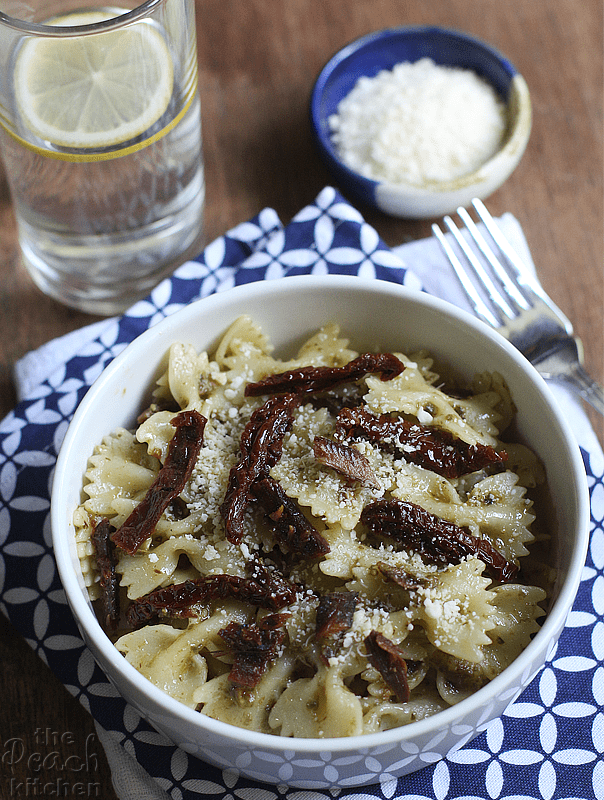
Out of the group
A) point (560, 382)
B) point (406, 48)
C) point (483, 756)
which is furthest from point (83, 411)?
point (406, 48)

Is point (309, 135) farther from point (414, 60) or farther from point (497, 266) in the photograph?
point (497, 266)

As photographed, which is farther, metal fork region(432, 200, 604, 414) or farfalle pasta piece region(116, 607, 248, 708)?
metal fork region(432, 200, 604, 414)

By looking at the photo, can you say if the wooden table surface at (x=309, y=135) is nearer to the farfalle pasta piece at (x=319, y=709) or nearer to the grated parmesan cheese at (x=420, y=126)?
the grated parmesan cheese at (x=420, y=126)

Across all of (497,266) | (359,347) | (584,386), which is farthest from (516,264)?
(359,347)

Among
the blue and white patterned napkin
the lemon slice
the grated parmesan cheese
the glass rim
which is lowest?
the blue and white patterned napkin

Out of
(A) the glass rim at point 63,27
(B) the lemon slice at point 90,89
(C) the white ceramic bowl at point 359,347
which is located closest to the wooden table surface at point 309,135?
(B) the lemon slice at point 90,89

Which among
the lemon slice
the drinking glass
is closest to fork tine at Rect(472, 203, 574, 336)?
the drinking glass

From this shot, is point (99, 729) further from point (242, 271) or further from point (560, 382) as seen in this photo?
point (560, 382)

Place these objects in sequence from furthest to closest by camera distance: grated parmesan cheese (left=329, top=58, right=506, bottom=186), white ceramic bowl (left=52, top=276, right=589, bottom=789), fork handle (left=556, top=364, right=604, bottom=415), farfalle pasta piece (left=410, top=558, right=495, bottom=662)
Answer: grated parmesan cheese (left=329, top=58, right=506, bottom=186) < fork handle (left=556, top=364, right=604, bottom=415) < farfalle pasta piece (left=410, top=558, right=495, bottom=662) < white ceramic bowl (left=52, top=276, right=589, bottom=789)

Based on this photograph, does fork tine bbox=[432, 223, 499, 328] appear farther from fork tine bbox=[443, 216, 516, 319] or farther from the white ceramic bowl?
the white ceramic bowl
